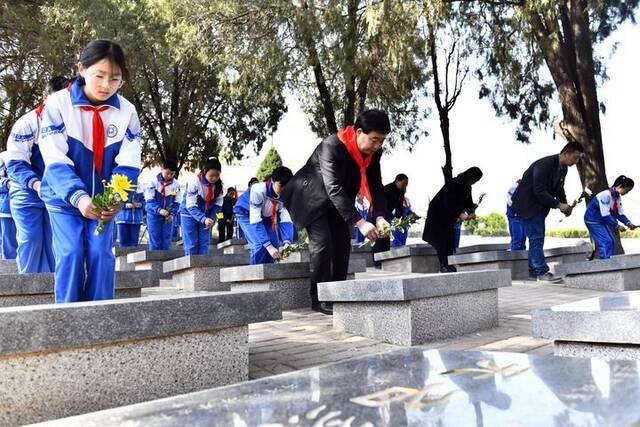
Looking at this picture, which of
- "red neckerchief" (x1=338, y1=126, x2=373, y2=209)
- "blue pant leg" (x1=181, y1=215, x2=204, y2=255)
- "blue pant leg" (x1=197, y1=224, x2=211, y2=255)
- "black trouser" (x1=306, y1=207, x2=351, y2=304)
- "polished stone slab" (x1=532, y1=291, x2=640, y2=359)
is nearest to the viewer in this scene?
"polished stone slab" (x1=532, y1=291, x2=640, y2=359)

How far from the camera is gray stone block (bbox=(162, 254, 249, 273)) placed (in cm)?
835

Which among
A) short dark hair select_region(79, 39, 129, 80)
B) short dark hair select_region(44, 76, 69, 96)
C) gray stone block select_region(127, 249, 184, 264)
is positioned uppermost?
short dark hair select_region(44, 76, 69, 96)

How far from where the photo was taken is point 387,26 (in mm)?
11383

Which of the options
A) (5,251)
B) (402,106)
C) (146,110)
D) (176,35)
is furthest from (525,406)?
(146,110)

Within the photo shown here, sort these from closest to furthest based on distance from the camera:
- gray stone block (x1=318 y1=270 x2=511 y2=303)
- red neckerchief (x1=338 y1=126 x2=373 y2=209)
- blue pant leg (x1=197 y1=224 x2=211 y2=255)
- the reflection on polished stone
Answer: the reflection on polished stone, gray stone block (x1=318 y1=270 x2=511 y2=303), red neckerchief (x1=338 y1=126 x2=373 y2=209), blue pant leg (x1=197 y1=224 x2=211 y2=255)

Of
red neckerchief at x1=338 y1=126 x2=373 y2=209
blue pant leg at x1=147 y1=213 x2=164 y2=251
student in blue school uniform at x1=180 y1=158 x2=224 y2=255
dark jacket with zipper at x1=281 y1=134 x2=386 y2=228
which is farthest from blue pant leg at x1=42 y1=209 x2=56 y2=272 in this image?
blue pant leg at x1=147 y1=213 x2=164 y2=251

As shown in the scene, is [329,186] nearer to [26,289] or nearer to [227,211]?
→ [26,289]

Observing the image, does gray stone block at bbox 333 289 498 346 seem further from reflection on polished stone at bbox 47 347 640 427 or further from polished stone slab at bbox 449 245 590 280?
polished stone slab at bbox 449 245 590 280

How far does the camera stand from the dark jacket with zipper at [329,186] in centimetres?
546

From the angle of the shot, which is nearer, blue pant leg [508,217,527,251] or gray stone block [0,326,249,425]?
gray stone block [0,326,249,425]

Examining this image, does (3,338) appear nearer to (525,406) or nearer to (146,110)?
(525,406)

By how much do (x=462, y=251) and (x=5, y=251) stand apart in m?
7.35

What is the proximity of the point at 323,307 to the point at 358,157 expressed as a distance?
1.46 metres

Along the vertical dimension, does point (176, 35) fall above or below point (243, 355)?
above
